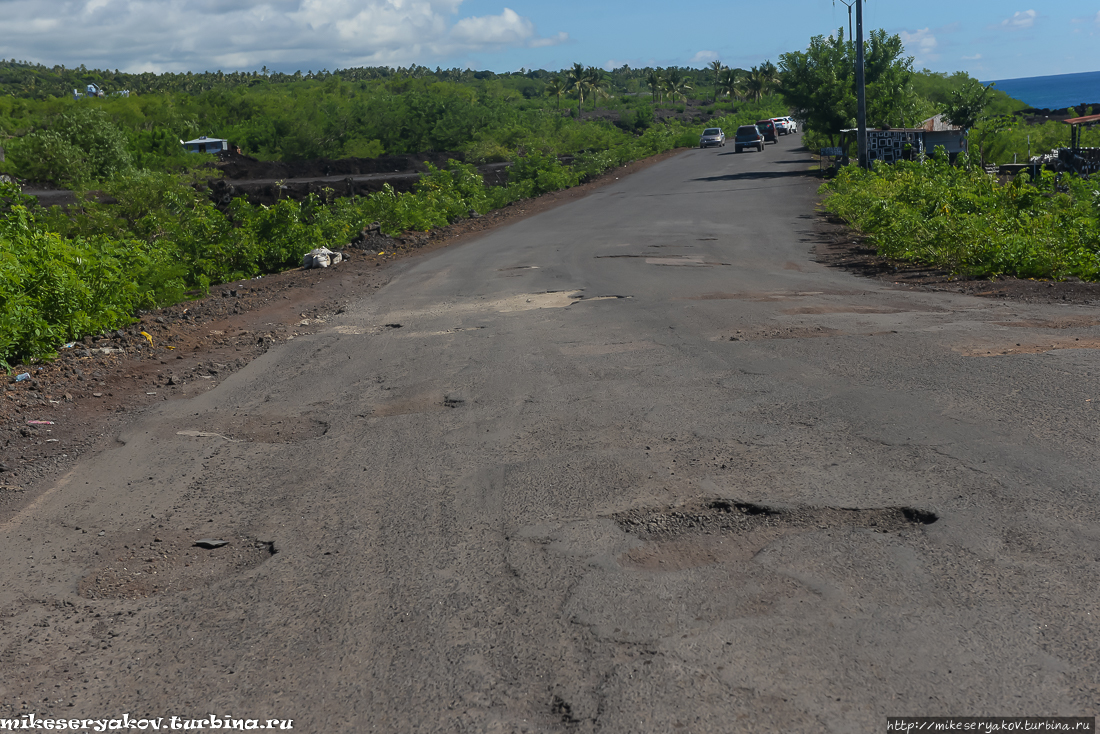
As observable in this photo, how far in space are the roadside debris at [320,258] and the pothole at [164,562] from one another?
13.0 metres

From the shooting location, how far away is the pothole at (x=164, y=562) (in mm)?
4168

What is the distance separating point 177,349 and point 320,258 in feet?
24.1

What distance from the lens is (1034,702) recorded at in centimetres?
286

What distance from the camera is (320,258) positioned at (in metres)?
17.2

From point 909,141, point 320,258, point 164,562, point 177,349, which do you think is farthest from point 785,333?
point 909,141

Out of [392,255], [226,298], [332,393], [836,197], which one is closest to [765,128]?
[836,197]

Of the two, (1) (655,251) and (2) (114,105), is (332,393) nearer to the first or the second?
(1) (655,251)

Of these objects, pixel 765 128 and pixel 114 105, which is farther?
pixel 114 105

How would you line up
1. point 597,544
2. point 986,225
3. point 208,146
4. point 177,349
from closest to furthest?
1. point 597,544
2. point 177,349
3. point 986,225
4. point 208,146

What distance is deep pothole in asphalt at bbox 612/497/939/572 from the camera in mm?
4051

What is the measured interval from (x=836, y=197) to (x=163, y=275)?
1701 centimetres

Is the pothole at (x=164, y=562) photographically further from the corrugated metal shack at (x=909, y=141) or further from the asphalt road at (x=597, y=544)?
the corrugated metal shack at (x=909, y=141)

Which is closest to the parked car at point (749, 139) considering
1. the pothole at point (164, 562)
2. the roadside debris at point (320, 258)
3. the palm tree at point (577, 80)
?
the roadside debris at point (320, 258)

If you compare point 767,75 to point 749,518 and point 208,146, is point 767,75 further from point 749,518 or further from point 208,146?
point 749,518
